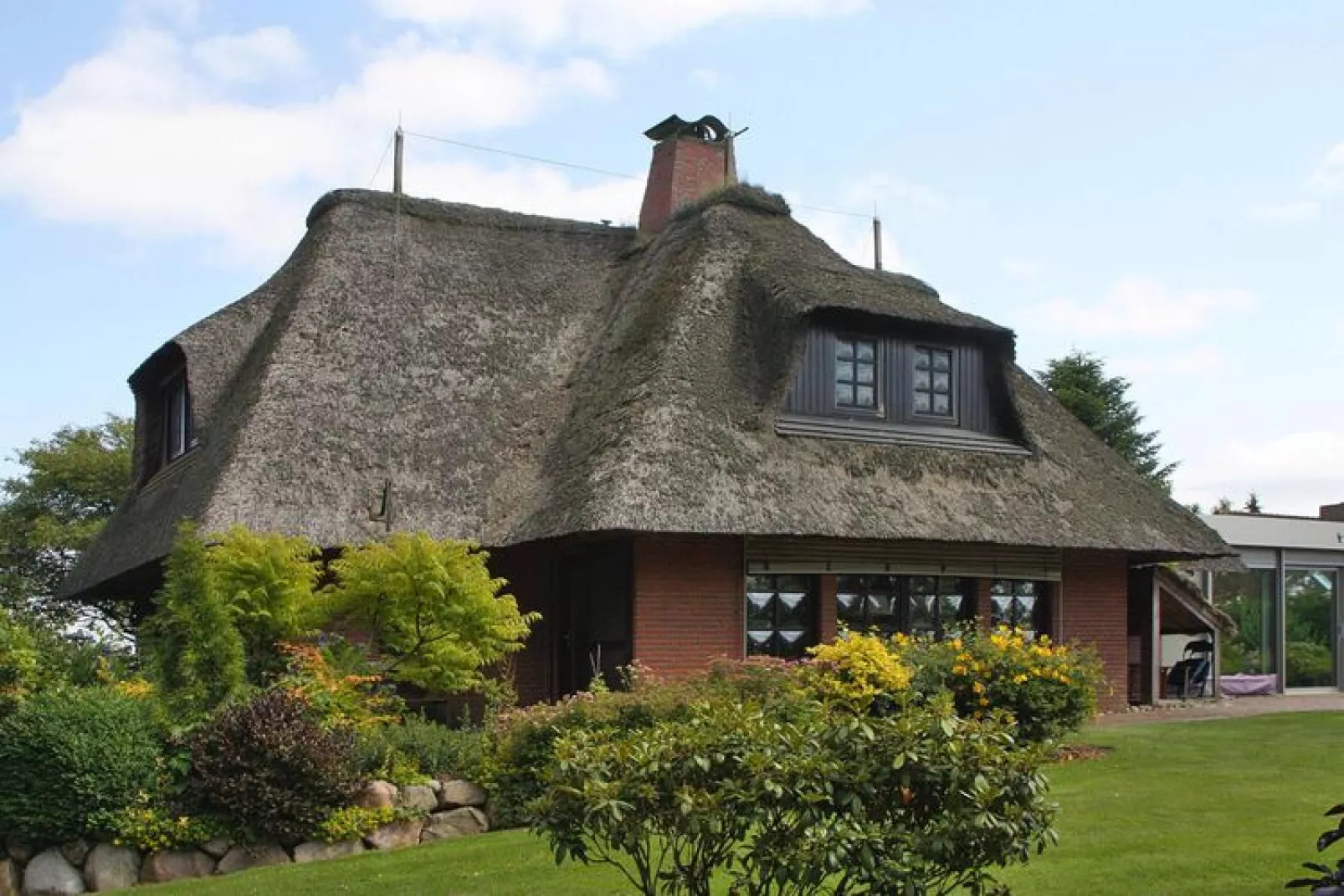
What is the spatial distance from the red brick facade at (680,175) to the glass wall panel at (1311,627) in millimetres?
13020

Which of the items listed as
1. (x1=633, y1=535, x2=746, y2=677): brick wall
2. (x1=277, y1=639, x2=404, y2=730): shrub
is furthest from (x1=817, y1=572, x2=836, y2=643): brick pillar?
(x1=277, y1=639, x2=404, y2=730): shrub

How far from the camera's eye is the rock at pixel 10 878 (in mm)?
11891

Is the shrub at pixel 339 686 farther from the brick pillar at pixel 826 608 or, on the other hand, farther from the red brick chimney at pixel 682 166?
the red brick chimney at pixel 682 166

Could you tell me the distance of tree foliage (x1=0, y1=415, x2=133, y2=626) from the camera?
38.5 meters

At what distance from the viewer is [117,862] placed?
11750mm

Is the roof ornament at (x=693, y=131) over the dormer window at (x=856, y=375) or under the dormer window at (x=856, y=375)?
over

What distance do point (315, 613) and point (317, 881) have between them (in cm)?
546

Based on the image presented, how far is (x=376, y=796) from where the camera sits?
490 inches

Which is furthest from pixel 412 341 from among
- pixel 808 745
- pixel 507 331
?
pixel 808 745

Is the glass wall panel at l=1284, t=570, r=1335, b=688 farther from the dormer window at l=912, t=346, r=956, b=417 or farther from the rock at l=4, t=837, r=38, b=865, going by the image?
the rock at l=4, t=837, r=38, b=865

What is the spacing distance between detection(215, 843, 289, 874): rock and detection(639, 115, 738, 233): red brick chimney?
14931 mm

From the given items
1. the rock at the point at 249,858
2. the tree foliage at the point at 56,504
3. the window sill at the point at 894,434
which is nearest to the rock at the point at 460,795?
the rock at the point at 249,858

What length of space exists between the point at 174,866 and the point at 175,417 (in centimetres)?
1260

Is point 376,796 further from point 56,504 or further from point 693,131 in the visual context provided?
point 56,504
